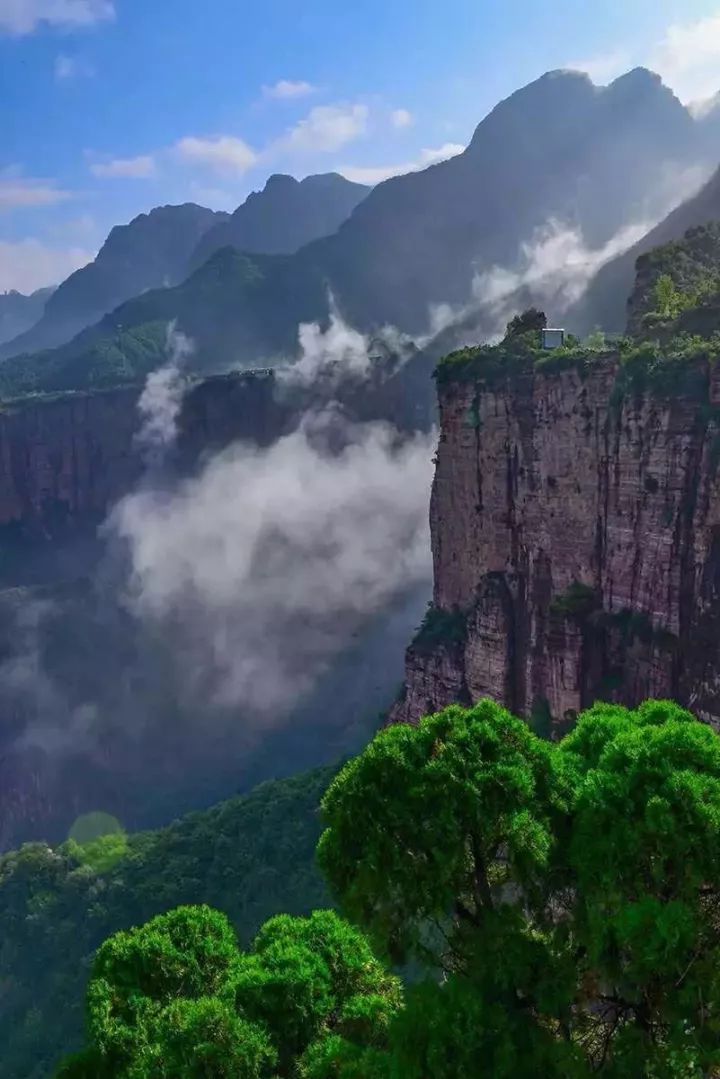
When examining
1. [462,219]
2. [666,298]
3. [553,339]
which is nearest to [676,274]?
[666,298]

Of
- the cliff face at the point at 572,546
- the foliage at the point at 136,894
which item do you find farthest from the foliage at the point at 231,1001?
the foliage at the point at 136,894

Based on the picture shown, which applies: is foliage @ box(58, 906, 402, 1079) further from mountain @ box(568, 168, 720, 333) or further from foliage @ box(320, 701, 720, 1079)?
mountain @ box(568, 168, 720, 333)

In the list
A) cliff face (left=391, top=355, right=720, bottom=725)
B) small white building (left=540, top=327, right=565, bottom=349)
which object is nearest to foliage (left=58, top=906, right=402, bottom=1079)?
cliff face (left=391, top=355, right=720, bottom=725)

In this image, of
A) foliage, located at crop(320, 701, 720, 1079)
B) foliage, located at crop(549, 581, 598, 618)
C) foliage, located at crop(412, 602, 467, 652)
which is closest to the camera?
foliage, located at crop(320, 701, 720, 1079)

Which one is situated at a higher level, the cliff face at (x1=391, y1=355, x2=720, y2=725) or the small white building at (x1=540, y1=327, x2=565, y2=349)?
the small white building at (x1=540, y1=327, x2=565, y2=349)

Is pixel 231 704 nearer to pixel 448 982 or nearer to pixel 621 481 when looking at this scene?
pixel 621 481

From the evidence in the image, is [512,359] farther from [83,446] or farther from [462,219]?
[462,219]
